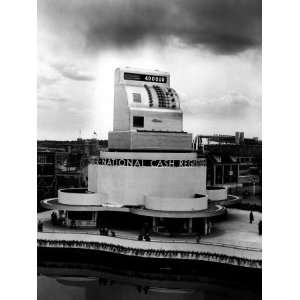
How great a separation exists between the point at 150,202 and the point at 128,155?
72.6 inches

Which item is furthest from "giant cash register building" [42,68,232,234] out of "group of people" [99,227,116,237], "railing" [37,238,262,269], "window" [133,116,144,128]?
"railing" [37,238,262,269]

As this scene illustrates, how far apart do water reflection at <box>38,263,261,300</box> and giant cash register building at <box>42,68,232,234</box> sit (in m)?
2.55

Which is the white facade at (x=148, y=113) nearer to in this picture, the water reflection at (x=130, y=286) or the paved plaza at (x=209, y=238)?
Result: the paved plaza at (x=209, y=238)

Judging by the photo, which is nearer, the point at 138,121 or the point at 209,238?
the point at 209,238

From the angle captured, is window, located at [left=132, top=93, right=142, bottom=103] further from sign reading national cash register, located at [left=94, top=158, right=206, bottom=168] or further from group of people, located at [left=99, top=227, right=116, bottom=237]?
group of people, located at [left=99, top=227, right=116, bottom=237]

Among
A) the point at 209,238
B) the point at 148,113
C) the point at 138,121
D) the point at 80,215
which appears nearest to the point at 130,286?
the point at 209,238

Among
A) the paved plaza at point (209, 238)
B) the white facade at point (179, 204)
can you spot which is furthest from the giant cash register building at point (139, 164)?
the paved plaza at point (209, 238)

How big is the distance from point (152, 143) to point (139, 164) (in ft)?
2.73

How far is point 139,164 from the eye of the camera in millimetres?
15594

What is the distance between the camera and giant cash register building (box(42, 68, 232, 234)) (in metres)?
15.4

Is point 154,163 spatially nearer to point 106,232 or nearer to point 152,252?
point 106,232
